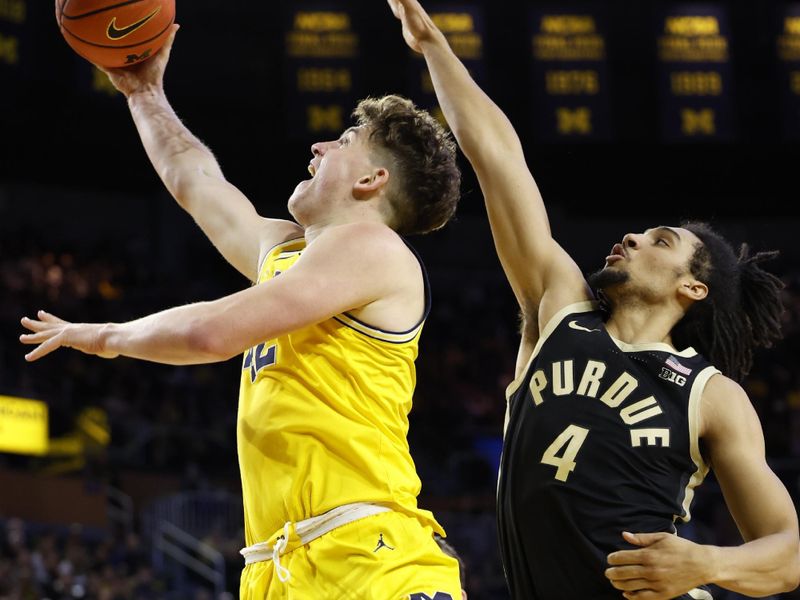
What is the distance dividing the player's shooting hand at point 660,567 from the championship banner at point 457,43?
1182 cm

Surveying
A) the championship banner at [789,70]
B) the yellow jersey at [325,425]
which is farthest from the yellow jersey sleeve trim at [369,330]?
the championship banner at [789,70]

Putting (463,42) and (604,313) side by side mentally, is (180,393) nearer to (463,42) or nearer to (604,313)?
(463,42)

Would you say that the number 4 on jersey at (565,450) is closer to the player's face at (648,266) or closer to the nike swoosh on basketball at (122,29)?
the player's face at (648,266)

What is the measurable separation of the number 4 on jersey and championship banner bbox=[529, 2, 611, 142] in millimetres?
11722

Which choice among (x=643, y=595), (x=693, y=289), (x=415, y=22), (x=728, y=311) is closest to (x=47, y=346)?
(x=415, y=22)

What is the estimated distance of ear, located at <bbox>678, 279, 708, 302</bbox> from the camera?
333 centimetres

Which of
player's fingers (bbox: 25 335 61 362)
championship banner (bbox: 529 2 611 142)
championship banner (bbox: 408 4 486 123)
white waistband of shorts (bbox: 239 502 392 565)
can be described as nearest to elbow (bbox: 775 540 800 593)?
white waistband of shorts (bbox: 239 502 392 565)

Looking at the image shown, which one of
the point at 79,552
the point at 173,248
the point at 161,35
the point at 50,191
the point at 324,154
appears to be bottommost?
the point at 79,552

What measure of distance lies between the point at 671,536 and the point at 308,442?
36.7 inches

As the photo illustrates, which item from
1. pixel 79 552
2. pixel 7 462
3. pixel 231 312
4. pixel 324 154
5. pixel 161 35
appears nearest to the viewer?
pixel 231 312

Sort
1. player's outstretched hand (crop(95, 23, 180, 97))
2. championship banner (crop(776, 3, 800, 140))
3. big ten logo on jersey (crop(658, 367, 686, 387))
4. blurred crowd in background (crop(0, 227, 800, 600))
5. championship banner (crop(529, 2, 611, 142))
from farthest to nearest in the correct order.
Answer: championship banner (crop(529, 2, 611, 142))
championship banner (crop(776, 3, 800, 140))
blurred crowd in background (crop(0, 227, 800, 600))
player's outstretched hand (crop(95, 23, 180, 97))
big ten logo on jersey (crop(658, 367, 686, 387))

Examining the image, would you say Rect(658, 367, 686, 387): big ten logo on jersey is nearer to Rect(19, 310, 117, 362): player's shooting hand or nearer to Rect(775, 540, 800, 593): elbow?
Rect(775, 540, 800, 593): elbow

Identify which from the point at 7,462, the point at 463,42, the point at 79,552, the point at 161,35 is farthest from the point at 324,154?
the point at 463,42

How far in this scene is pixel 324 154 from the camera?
319 centimetres
